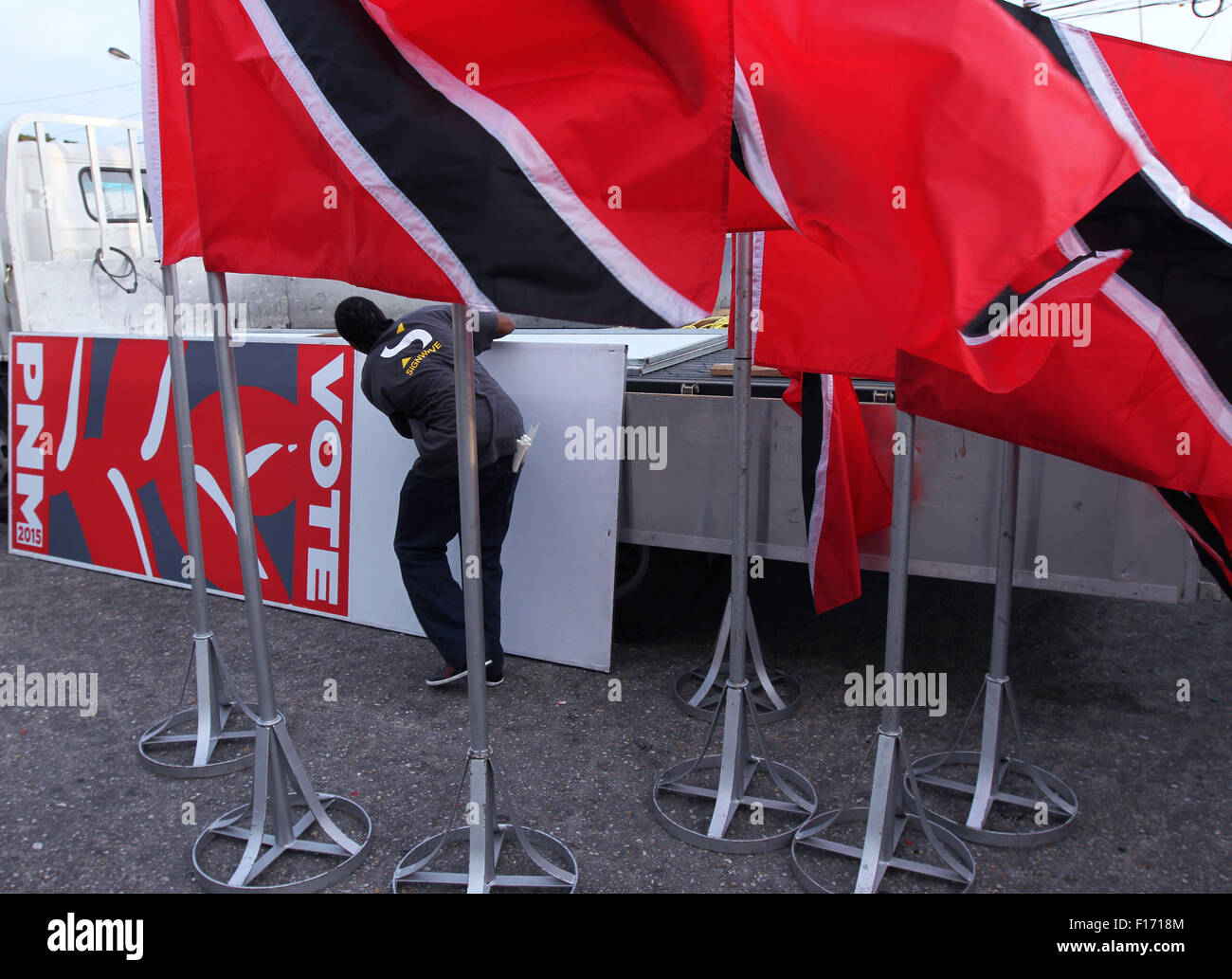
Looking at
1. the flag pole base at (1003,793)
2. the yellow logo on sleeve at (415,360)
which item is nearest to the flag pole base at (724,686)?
the flag pole base at (1003,793)

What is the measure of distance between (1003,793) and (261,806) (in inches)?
98.7

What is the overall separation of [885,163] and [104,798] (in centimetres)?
347

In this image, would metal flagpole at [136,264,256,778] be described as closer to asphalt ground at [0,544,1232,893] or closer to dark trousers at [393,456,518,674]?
asphalt ground at [0,544,1232,893]

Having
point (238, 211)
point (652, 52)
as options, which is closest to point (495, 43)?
point (652, 52)

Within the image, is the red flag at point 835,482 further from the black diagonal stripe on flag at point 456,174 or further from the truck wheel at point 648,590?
the black diagonal stripe on flag at point 456,174

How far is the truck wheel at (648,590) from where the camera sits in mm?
5336

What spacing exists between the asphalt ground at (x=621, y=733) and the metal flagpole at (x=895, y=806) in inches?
4.2

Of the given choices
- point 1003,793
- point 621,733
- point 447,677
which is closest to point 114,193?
point 447,677

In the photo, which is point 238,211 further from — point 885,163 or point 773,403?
point 773,403

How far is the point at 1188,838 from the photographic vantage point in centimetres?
337

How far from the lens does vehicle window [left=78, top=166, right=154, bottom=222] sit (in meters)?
7.88

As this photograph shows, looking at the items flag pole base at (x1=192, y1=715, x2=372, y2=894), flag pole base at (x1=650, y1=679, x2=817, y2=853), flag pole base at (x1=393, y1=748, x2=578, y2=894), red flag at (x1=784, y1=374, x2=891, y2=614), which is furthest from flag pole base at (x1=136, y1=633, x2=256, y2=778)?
red flag at (x1=784, y1=374, x2=891, y2=614)

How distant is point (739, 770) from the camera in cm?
359

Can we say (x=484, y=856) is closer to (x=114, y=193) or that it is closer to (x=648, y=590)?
(x=648, y=590)
